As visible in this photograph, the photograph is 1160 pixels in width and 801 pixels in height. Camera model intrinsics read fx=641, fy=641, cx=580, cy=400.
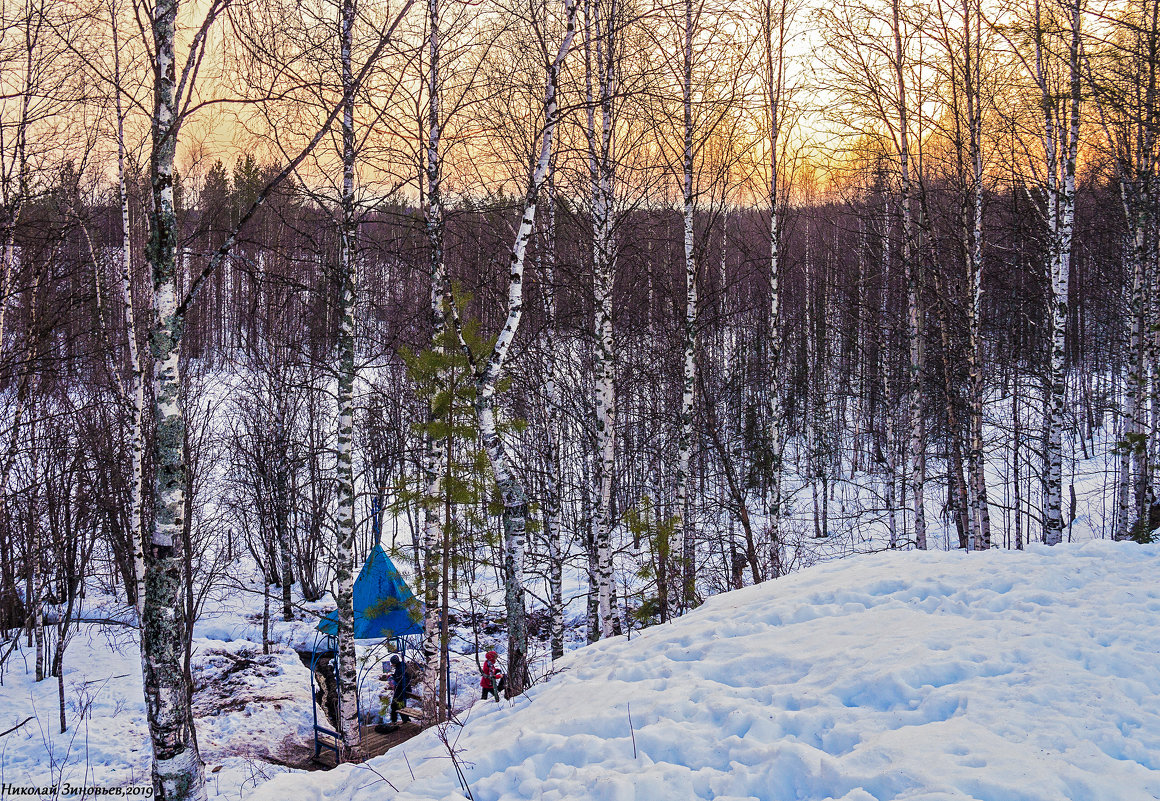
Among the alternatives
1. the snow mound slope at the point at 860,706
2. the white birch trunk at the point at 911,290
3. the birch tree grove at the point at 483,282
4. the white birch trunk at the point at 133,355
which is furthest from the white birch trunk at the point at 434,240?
the white birch trunk at the point at 911,290

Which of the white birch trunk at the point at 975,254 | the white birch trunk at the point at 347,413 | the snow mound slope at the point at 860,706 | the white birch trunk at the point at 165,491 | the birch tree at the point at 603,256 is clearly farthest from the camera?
the white birch trunk at the point at 975,254

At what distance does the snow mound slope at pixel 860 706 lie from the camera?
3469 mm

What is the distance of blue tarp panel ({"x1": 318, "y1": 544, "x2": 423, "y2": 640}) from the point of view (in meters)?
10.5

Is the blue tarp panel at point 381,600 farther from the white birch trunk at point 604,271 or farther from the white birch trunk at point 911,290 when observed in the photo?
the white birch trunk at point 911,290

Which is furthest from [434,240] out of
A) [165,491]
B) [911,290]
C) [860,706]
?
[911,290]

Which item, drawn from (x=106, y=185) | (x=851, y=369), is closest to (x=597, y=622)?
(x=106, y=185)

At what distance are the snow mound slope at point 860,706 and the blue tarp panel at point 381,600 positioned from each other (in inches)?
187

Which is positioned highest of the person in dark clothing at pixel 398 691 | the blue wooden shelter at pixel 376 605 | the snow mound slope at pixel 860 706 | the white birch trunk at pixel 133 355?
the white birch trunk at pixel 133 355

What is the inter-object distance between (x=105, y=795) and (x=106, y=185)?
11761mm

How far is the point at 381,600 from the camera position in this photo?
10188 millimetres

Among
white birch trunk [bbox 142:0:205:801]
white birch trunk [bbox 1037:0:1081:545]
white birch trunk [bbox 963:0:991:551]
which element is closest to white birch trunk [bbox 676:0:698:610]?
white birch trunk [bbox 963:0:991:551]

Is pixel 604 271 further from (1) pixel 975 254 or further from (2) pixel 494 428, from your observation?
(1) pixel 975 254

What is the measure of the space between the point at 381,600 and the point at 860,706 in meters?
7.85

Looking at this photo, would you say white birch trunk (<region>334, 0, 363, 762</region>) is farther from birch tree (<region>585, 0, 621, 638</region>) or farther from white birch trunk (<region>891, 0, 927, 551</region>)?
white birch trunk (<region>891, 0, 927, 551</region>)
